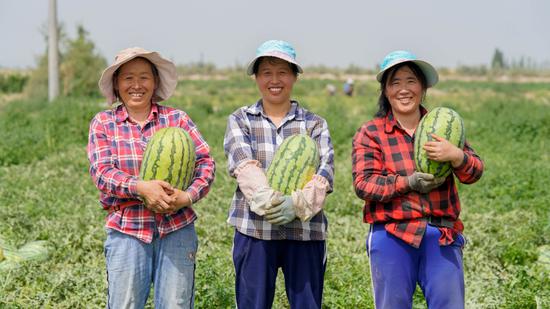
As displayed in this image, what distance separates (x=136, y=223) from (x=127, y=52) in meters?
1.02

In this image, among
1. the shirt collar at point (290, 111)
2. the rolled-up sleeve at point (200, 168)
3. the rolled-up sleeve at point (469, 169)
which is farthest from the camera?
the shirt collar at point (290, 111)

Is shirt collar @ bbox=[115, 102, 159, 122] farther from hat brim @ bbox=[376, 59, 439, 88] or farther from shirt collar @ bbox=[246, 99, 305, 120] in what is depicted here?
hat brim @ bbox=[376, 59, 439, 88]

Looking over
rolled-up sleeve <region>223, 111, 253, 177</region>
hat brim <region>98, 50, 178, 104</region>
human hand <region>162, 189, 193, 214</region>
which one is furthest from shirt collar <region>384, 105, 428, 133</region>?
hat brim <region>98, 50, 178, 104</region>

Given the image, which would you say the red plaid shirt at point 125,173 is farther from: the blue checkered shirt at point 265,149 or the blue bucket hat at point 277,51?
the blue bucket hat at point 277,51

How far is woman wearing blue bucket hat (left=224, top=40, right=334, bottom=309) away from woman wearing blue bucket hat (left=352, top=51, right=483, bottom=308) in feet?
0.98

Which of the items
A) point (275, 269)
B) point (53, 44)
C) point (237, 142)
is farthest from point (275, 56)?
point (53, 44)

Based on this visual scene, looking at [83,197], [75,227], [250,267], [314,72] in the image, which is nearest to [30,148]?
[83,197]

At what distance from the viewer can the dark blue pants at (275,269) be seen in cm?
364

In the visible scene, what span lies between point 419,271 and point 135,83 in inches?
80.3

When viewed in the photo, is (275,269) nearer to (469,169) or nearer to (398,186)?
(398,186)

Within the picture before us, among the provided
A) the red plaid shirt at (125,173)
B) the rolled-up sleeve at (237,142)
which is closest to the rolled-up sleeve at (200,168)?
the red plaid shirt at (125,173)

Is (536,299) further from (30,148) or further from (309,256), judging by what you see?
(30,148)

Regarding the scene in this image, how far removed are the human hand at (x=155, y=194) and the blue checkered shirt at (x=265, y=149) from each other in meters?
0.47

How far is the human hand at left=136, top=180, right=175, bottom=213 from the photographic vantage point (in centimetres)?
331
